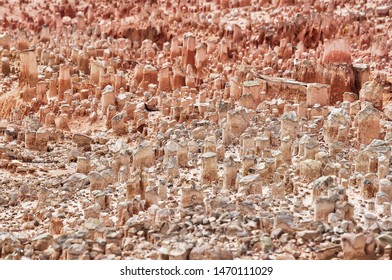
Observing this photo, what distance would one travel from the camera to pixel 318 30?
11844 millimetres

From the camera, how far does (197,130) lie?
878 centimetres

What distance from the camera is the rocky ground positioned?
21.2ft

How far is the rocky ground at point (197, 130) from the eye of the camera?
6.47m

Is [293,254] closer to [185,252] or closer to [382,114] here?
[185,252]

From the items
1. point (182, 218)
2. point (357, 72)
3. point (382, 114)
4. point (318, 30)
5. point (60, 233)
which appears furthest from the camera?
point (318, 30)

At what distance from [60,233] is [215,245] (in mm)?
1517

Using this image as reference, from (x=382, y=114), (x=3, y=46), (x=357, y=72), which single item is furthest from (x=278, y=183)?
(x=3, y=46)

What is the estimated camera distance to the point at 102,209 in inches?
291

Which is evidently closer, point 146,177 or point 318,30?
point 146,177

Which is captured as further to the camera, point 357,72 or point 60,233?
point 357,72

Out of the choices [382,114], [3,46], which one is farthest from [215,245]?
[3,46]

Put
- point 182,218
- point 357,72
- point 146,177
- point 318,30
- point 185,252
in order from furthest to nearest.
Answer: point 318,30
point 357,72
point 146,177
point 182,218
point 185,252

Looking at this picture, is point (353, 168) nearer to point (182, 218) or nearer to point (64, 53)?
point (182, 218)

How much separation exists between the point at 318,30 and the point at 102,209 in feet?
17.8
